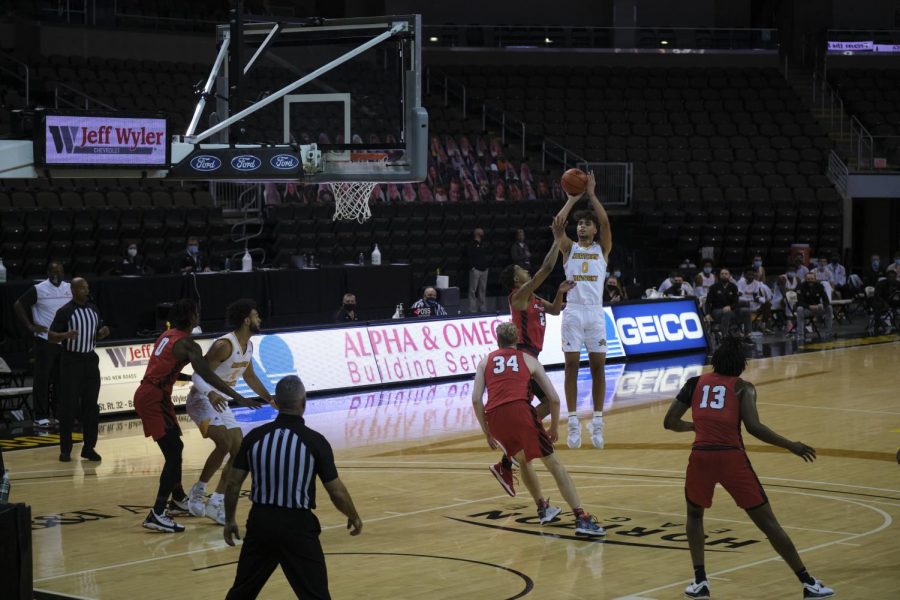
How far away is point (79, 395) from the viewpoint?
13492 mm

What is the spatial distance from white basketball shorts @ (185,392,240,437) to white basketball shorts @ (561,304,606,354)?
311cm

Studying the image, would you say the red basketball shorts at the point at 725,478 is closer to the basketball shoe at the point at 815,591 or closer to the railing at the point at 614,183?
the basketball shoe at the point at 815,591

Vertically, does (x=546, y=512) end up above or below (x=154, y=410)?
below

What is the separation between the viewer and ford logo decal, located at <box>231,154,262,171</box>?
38.3ft

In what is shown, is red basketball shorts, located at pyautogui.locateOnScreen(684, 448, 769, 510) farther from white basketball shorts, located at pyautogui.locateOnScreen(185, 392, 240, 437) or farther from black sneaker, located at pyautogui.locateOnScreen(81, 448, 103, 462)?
black sneaker, located at pyautogui.locateOnScreen(81, 448, 103, 462)

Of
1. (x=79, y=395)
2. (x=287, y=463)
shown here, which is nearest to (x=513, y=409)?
(x=287, y=463)

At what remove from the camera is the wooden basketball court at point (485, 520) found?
8.69 metres

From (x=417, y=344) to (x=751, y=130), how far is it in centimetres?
1674

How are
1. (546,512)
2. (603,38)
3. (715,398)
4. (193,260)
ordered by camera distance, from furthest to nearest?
(603,38) → (193,260) → (546,512) → (715,398)

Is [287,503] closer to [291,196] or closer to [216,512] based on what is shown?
[216,512]

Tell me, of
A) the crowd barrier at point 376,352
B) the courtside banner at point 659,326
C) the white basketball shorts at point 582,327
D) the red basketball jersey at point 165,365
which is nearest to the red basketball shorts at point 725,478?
the white basketball shorts at point 582,327

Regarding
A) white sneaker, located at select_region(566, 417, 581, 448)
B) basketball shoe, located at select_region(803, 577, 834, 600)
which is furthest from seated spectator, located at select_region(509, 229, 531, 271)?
basketball shoe, located at select_region(803, 577, 834, 600)

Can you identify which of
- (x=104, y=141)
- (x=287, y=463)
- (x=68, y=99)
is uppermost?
(x=68, y=99)

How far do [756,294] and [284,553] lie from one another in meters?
19.8
